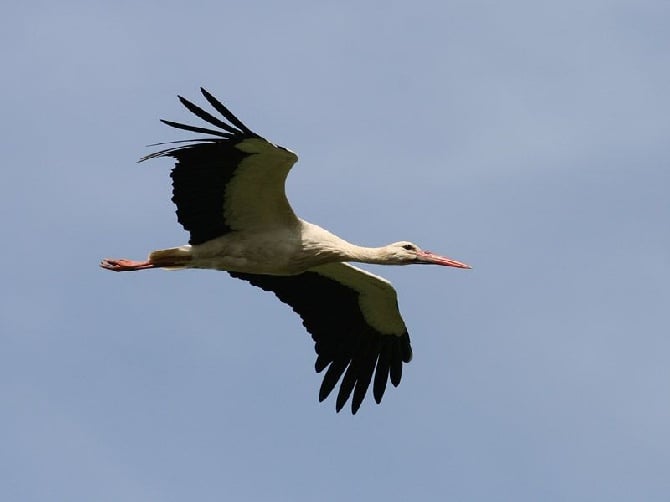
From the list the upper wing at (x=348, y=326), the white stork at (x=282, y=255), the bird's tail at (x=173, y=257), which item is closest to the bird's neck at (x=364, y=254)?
the white stork at (x=282, y=255)

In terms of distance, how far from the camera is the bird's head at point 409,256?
59.2 ft

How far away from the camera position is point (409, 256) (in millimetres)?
18094

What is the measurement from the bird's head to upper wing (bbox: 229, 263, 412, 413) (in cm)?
59

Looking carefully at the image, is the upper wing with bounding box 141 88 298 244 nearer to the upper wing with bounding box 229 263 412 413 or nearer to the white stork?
the white stork

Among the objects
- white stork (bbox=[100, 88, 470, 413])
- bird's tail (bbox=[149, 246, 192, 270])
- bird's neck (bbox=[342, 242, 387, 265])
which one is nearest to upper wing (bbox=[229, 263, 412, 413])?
white stork (bbox=[100, 88, 470, 413])

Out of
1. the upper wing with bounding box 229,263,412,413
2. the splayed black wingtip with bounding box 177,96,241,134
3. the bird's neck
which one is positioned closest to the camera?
the splayed black wingtip with bounding box 177,96,241,134

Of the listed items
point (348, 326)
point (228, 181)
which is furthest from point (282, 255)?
point (348, 326)

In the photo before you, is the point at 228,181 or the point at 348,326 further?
the point at 348,326

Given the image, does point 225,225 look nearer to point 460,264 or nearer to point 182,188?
point 182,188

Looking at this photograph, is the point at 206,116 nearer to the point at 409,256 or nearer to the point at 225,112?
the point at 225,112

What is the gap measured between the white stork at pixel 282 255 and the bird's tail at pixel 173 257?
0.03 feet

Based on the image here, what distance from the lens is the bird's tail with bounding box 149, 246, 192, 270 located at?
57.1 feet

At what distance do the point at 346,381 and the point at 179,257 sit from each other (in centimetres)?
266

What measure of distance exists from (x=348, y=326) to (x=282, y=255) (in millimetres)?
2073
